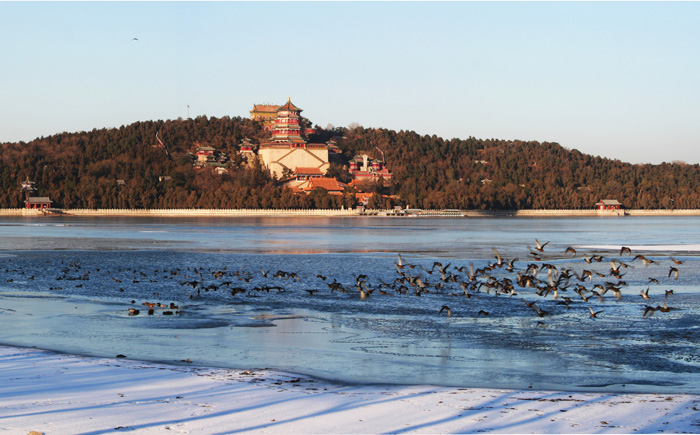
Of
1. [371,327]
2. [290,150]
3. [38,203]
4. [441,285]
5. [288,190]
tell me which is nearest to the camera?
[371,327]

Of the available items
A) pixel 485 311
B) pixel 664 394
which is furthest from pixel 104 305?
pixel 664 394

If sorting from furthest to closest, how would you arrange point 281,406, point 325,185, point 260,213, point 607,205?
point 607,205 → point 325,185 → point 260,213 → point 281,406

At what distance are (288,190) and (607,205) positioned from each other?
206 feet

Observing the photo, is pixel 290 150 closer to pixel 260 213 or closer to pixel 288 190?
pixel 288 190

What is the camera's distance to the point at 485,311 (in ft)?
67.4

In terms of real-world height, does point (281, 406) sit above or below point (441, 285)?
below

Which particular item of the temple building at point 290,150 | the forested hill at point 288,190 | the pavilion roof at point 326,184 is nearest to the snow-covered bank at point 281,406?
Answer: the forested hill at point 288,190

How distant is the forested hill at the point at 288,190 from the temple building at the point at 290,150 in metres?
4.43

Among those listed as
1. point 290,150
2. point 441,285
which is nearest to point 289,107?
point 290,150

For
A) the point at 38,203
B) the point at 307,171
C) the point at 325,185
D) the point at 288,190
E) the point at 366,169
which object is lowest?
the point at 38,203

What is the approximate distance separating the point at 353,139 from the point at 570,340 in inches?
7026

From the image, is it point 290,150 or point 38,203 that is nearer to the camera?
point 38,203

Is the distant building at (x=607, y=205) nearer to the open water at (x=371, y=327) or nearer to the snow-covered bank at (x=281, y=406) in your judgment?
the open water at (x=371, y=327)

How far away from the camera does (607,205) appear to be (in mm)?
153875
